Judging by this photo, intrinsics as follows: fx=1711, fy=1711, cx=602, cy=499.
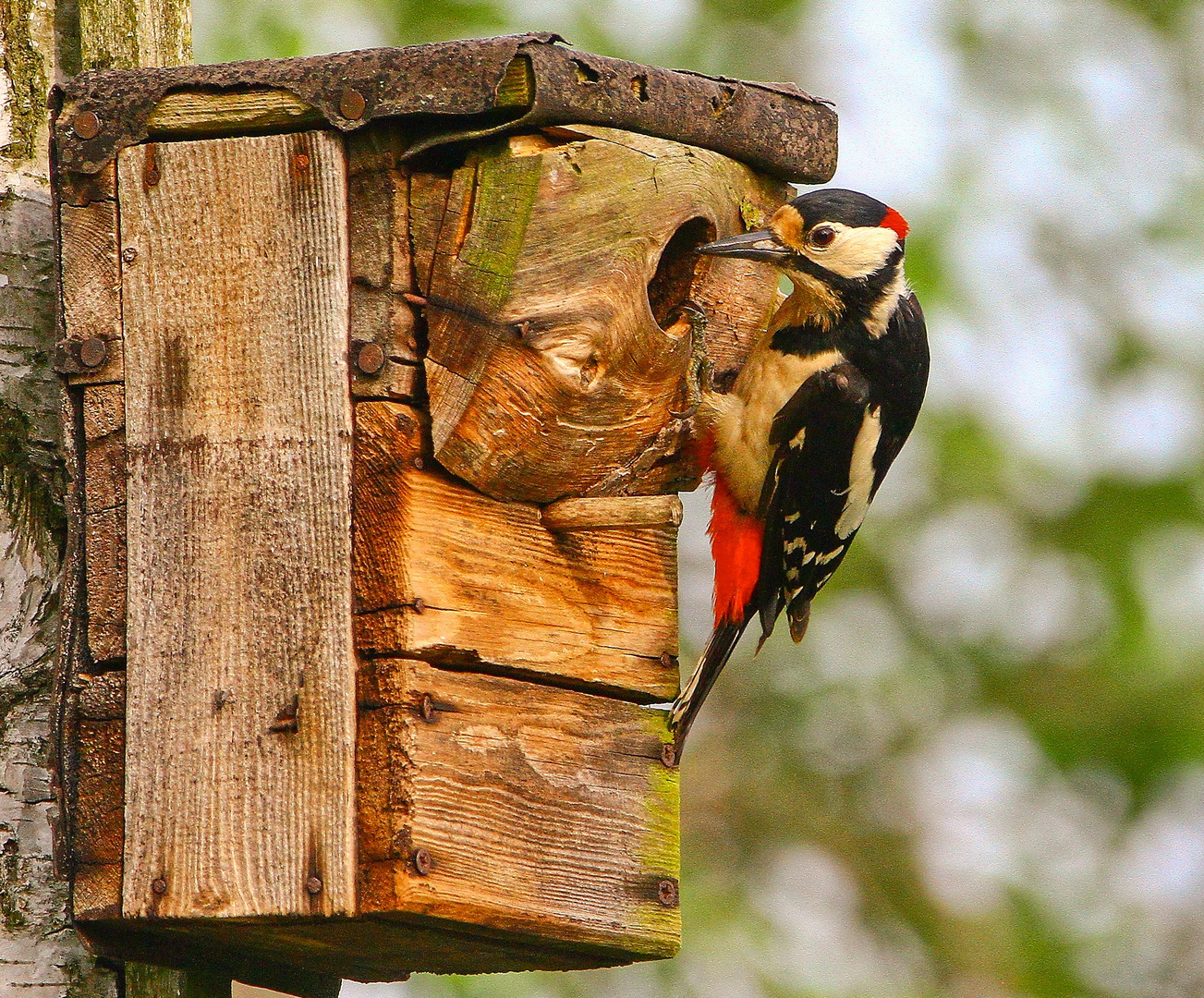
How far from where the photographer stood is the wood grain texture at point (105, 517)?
2914 mm

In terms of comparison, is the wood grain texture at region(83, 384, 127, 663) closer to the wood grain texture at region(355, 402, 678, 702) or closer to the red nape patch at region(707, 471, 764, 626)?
the wood grain texture at region(355, 402, 678, 702)

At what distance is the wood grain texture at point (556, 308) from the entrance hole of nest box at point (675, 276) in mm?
180

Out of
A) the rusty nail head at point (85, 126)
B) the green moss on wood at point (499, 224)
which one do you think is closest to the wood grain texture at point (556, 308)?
the green moss on wood at point (499, 224)

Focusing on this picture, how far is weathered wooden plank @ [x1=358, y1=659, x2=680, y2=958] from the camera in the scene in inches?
108

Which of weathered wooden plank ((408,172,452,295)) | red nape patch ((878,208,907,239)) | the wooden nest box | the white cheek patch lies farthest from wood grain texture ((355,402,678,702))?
red nape patch ((878,208,907,239))

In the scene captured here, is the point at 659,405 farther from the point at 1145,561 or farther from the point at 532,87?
the point at 1145,561

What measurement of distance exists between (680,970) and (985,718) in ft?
6.57

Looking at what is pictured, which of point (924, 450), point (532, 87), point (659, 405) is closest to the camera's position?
point (532, 87)

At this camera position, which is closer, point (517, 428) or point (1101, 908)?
point (517, 428)

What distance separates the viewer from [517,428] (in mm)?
3006

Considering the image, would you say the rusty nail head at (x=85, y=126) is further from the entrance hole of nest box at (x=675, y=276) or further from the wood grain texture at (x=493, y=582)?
the entrance hole of nest box at (x=675, y=276)

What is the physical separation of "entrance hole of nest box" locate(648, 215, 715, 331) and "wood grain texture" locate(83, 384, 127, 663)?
1.11 meters

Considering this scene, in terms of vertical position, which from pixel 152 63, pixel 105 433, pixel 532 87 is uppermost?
pixel 152 63

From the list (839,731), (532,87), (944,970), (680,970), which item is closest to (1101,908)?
(944,970)
